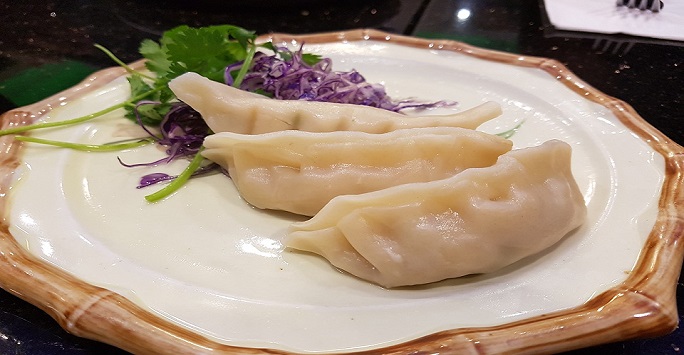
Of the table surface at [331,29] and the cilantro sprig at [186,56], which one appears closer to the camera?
the cilantro sprig at [186,56]

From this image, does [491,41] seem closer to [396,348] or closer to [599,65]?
[599,65]

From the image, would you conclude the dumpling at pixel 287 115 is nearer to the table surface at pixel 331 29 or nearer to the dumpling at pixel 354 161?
the dumpling at pixel 354 161

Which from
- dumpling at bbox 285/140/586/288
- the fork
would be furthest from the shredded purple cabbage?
the fork

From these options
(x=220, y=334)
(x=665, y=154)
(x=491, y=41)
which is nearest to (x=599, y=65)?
(x=491, y=41)

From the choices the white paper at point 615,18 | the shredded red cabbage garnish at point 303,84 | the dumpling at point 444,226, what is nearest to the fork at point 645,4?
the white paper at point 615,18

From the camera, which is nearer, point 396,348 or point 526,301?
point 396,348
